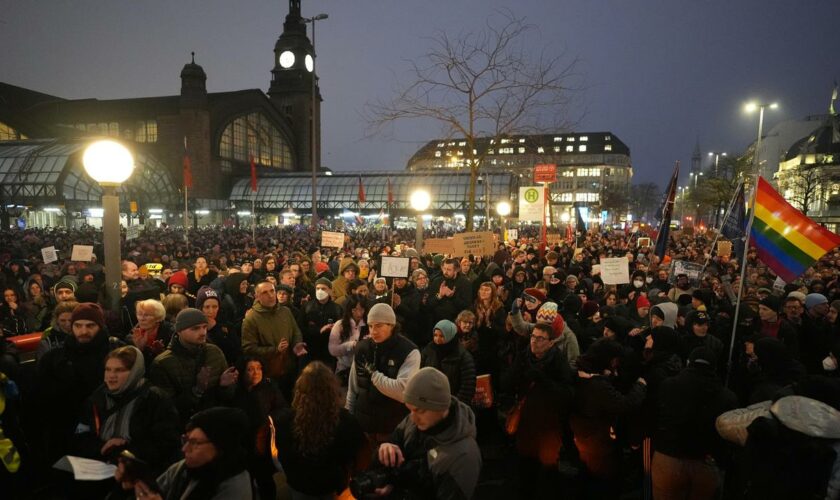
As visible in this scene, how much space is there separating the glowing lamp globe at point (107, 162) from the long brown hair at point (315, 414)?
11.1 ft

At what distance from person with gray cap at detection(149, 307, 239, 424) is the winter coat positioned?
1.80 m

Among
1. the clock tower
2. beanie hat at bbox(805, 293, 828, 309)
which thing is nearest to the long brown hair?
beanie hat at bbox(805, 293, 828, 309)

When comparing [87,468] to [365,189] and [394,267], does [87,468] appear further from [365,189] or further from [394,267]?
[365,189]

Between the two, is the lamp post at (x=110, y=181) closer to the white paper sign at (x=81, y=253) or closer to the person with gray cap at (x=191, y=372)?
the person with gray cap at (x=191, y=372)

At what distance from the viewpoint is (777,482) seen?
2701 millimetres

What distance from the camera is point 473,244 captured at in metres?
11.8

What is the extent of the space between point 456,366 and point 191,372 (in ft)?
7.44

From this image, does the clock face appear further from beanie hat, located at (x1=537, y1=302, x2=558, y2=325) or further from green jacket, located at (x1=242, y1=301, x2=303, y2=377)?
beanie hat, located at (x1=537, y1=302, x2=558, y2=325)

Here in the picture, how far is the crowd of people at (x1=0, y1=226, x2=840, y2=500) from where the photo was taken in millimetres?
2703

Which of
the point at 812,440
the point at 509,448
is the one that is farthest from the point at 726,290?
the point at 812,440

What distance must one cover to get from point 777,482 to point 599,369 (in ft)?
5.13

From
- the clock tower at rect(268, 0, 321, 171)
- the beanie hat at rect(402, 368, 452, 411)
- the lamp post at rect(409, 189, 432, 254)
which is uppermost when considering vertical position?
the clock tower at rect(268, 0, 321, 171)

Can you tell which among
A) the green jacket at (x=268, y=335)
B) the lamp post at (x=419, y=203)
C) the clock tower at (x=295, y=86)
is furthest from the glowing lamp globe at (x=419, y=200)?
the clock tower at (x=295, y=86)

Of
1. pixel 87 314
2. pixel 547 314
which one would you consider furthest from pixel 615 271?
pixel 87 314
